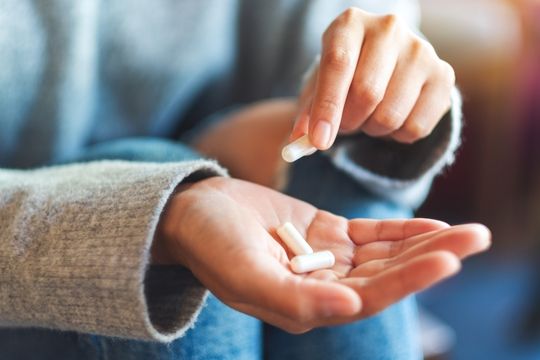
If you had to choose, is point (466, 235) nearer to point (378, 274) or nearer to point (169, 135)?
point (378, 274)

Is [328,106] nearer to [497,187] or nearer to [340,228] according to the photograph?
[340,228]

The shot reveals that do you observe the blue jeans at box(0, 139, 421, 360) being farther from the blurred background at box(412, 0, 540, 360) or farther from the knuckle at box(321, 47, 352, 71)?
the blurred background at box(412, 0, 540, 360)

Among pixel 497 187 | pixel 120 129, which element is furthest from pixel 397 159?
Result: pixel 497 187

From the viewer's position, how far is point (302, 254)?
334 millimetres

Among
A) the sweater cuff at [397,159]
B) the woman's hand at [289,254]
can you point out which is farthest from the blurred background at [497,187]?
the woman's hand at [289,254]

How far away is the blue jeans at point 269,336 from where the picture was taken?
38 cm

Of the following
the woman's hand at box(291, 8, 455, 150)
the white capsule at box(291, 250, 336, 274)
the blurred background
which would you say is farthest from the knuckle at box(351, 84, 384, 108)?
the blurred background

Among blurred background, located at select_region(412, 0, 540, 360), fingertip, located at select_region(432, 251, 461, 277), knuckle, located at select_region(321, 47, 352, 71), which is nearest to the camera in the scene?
fingertip, located at select_region(432, 251, 461, 277)

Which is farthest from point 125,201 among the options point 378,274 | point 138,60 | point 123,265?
point 138,60

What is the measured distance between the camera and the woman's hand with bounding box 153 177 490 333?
0.90 feet

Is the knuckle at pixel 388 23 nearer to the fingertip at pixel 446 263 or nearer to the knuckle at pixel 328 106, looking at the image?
the knuckle at pixel 328 106

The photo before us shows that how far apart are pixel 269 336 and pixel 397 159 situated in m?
0.16

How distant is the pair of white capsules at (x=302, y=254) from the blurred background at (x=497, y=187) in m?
0.56

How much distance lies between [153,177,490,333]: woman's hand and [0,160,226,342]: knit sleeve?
2cm
